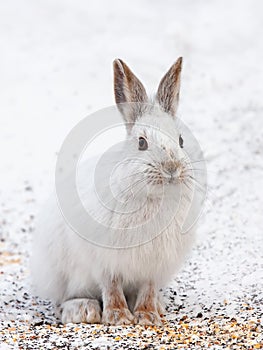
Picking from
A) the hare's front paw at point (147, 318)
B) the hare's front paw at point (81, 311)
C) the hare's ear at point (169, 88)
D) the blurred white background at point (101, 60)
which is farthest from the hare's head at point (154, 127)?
the blurred white background at point (101, 60)

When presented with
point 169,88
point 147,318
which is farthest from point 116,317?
point 169,88

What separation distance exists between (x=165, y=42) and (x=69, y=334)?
6.67 m

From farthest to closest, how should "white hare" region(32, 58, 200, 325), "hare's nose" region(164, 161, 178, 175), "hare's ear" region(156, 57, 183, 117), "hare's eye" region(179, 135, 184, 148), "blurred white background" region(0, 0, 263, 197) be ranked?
"blurred white background" region(0, 0, 263, 197), "hare's ear" region(156, 57, 183, 117), "hare's eye" region(179, 135, 184, 148), "white hare" region(32, 58, 200, 325), "hare's nose" region(164, 161, 178, 175)

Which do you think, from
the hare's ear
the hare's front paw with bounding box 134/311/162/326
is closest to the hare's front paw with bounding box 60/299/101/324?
the hare's front paw with bounding box 134/311/162/326

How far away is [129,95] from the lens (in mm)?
3898

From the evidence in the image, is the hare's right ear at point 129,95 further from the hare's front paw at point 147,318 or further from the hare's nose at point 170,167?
the hare's front paw at point 147,318

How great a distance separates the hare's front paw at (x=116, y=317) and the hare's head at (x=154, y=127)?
3.04ft

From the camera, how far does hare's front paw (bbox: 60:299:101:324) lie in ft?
13.1

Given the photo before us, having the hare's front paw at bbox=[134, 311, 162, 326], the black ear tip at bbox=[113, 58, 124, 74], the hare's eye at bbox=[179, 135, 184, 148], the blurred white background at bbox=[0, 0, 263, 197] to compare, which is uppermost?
the blurred white background at bbox=[0, 0, 263, 197]

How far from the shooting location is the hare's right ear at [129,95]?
3.88m

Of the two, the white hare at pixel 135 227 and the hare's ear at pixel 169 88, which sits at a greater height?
the hare's ear at pixel 169 88

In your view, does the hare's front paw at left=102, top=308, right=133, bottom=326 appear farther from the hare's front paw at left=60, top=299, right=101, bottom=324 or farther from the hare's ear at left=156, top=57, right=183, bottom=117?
the hare's ear at left=156, top=57, right=183, bottom=117

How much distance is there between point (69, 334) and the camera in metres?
3.56

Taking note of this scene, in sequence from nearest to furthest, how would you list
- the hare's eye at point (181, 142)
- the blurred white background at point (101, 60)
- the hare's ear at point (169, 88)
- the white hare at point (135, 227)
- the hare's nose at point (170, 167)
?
the hare's nose at point (170, 167) < the white hare at point (135, 227) < the hare's eye at point (181, 142) < the hare's ear at point (169, 88) < the blurred white background at point (101, 60)
